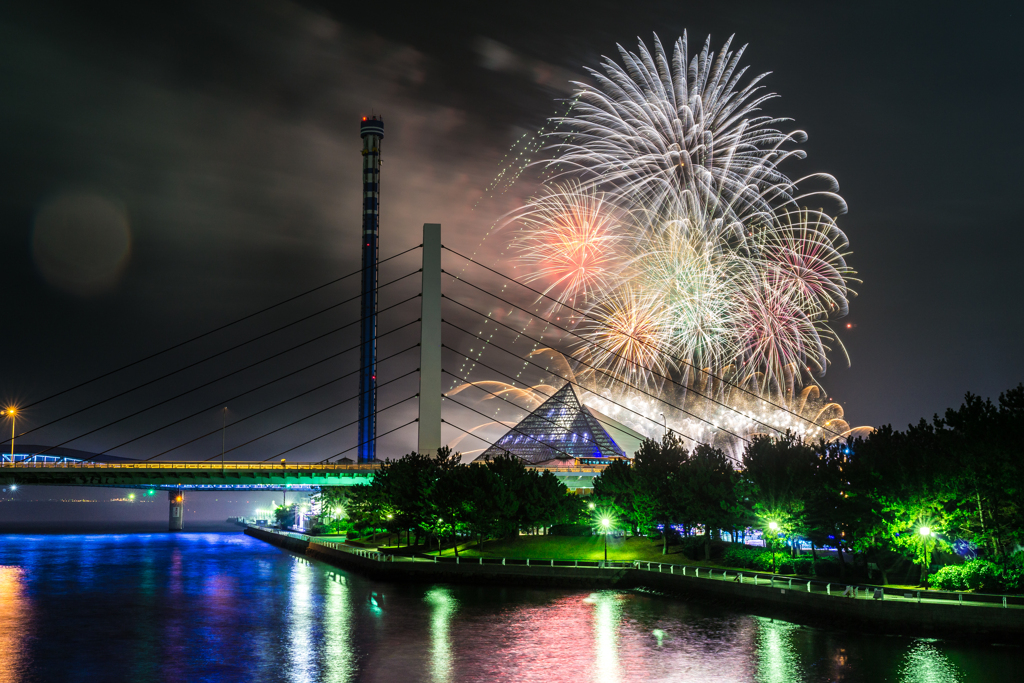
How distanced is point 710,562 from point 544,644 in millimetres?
24137

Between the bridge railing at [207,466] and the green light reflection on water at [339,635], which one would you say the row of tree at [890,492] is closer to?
the green light reflection on water at [339,635]

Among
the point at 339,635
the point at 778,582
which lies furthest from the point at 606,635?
the point at 339,635

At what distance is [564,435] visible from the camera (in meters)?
120

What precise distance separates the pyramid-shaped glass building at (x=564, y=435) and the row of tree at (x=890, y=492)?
4754cm

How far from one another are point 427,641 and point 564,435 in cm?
7826

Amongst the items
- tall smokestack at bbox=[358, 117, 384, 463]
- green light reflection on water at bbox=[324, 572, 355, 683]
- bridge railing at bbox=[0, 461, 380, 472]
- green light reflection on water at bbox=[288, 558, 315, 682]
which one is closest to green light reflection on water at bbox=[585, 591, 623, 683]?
green light reflection on water at bbox=[324, 572, 355, 683]

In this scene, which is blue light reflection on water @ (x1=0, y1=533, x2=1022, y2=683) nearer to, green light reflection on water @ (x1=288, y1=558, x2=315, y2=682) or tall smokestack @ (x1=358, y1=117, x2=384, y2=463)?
green light reflection on water @ (x1=288, y1=558, x2=315, y2=682)

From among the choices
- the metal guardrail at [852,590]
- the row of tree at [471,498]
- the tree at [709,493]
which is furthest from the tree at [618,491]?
the metal guardrail at [852,590]

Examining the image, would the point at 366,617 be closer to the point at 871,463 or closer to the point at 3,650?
the point at 3,650

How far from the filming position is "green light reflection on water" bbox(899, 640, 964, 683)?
105ft

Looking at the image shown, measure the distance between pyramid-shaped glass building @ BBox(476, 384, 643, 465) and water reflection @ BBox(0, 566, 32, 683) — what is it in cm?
5871

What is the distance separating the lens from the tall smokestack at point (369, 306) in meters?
150

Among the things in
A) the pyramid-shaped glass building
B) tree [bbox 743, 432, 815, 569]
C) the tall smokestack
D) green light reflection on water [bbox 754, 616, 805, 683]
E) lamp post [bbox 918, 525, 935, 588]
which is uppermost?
the tall smokestack

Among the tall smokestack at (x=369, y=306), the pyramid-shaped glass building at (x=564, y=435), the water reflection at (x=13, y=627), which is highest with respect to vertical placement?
the tall smokestack at (x=369, y=306)
